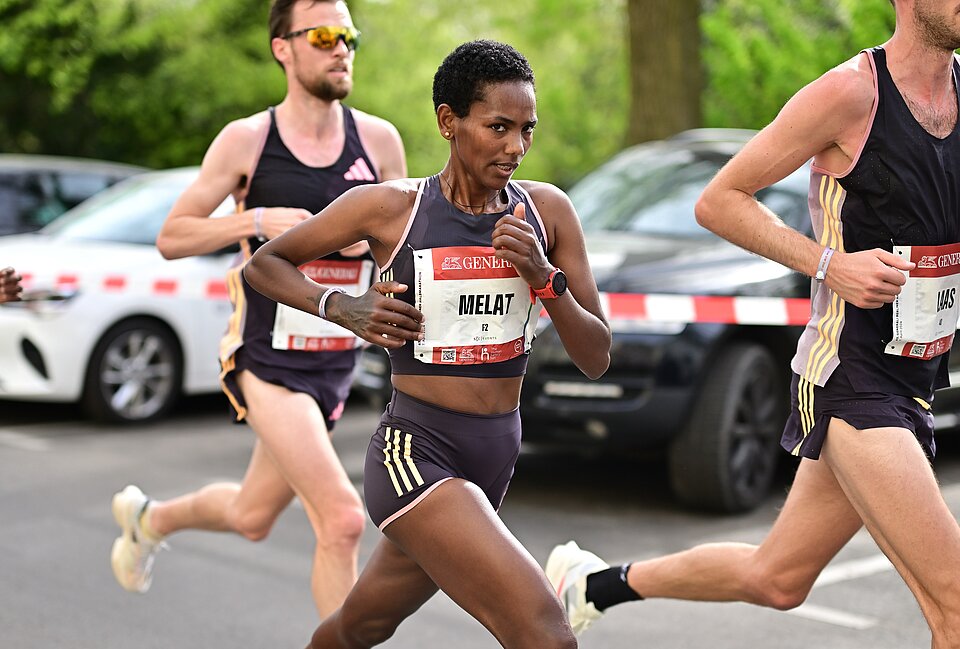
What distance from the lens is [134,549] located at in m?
5.71

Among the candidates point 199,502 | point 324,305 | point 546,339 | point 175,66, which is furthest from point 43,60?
point 324,305

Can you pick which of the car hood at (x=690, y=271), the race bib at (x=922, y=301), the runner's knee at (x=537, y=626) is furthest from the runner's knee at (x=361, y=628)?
the car hood at (x=690, y=271)

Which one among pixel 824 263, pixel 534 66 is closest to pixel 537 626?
pixel 824 263

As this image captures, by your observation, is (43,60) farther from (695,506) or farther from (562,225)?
(562,225)

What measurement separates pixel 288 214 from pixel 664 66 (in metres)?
8.28

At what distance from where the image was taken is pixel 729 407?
7.17 metres

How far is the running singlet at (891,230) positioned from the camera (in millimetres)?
3697

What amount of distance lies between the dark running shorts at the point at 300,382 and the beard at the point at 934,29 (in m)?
2.31

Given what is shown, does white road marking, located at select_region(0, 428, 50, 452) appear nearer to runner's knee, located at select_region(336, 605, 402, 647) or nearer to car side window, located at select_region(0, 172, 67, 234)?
car side window, located at select_region(0, 172, 67, 234)

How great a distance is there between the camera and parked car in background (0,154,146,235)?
11.5 metres

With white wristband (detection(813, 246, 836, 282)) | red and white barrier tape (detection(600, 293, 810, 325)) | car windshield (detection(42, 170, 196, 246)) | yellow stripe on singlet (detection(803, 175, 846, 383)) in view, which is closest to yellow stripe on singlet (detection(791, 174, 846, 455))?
yellow stripe on singlet (detection(803, 175, 846, 383))

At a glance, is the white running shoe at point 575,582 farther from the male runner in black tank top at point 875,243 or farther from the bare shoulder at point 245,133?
the bare shoulder at point 245,133

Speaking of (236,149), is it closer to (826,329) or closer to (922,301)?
(826,329)

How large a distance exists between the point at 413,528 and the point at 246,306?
1738 mm
